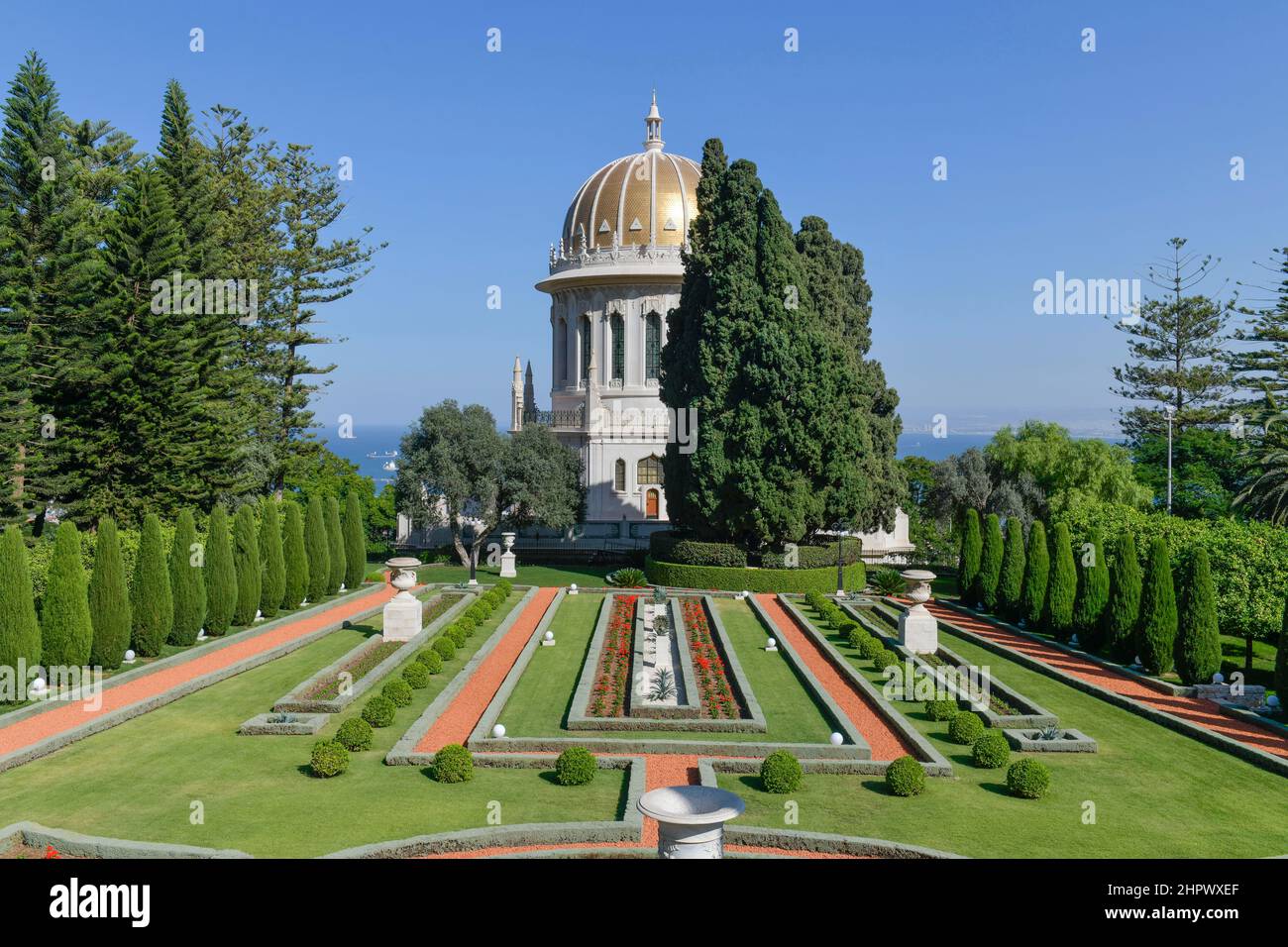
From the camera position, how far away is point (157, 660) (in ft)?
78.1

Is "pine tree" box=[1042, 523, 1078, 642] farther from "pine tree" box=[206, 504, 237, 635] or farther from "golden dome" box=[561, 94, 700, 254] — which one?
"golden dome" box=[561, 94, 700, 254]

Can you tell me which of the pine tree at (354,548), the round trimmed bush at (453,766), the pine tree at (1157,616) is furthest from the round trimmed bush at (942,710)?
the pine tree at (354,548)

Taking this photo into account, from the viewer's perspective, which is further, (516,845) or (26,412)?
(26,412)

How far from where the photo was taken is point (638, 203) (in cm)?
5925

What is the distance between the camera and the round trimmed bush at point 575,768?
15.5m

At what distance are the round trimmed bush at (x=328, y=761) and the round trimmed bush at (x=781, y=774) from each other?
20.7 feet

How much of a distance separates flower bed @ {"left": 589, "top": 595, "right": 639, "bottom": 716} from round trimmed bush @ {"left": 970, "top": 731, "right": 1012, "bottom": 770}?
6329 millimetres

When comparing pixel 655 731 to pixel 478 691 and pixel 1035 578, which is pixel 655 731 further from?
pixel 1035 578

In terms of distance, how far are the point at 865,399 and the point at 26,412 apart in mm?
28549

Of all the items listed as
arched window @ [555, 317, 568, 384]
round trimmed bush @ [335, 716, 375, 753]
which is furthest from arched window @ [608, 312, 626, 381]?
round trimmed bush @ [335, 716, 375, 753]
